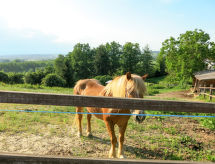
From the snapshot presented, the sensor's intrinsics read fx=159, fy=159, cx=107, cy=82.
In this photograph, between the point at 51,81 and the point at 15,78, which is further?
the point at 15,78

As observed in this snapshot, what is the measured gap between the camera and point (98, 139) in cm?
482

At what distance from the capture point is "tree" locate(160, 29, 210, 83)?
2809cm

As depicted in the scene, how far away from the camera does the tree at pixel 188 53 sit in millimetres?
28094

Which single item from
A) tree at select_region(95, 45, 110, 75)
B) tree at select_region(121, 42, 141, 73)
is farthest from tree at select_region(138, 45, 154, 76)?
tree at select_region(95, 45, 110, 75)

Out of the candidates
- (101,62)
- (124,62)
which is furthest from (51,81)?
(124,62)

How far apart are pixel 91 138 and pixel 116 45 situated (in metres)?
70.6

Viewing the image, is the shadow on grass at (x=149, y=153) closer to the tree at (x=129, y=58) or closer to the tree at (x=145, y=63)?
the tree at (x=145, y=63)

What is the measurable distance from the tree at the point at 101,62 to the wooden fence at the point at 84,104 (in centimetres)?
6460

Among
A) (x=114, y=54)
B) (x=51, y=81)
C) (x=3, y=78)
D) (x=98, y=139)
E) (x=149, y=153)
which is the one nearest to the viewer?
(x=149, y=153)

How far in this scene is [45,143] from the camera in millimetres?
4348

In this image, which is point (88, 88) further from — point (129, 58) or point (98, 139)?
point (129, 58)

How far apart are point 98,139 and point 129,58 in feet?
217

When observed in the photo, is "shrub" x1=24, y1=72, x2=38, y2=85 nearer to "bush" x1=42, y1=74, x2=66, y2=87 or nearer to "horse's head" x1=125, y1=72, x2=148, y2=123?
"bush" x1=42, y1=74, x2=66, y2=87

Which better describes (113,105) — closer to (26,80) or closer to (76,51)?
(26,80)
